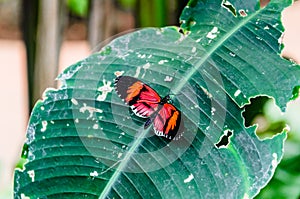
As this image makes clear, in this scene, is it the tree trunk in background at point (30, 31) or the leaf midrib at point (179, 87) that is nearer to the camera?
the leaf midrib at point (179, 87)

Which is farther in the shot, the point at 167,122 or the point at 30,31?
the point at 30,31

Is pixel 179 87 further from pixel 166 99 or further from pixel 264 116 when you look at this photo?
pixel 264 116

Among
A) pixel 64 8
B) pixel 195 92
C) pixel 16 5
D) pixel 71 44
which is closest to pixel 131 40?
pixel 195 92

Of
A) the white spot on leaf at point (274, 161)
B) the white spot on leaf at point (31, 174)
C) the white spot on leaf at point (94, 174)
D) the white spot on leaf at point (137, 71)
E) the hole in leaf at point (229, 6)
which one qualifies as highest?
the hole in leaf at point (229, 6)

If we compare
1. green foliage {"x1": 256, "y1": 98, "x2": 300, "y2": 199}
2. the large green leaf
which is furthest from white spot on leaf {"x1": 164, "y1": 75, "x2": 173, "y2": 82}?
green foliage {"x1": 256, "y1": 98, "x2": 300, "y2": 199}

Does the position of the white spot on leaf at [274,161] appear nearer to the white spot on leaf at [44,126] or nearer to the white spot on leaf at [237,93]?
the white spot on leaf at [237,93]

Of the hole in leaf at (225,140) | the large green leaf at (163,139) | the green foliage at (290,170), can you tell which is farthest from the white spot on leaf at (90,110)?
the green foliage at (290,170)

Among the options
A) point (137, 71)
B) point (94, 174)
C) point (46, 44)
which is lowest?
point (94, 174)

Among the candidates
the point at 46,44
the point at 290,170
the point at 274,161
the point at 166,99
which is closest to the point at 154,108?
the point at 166,99
